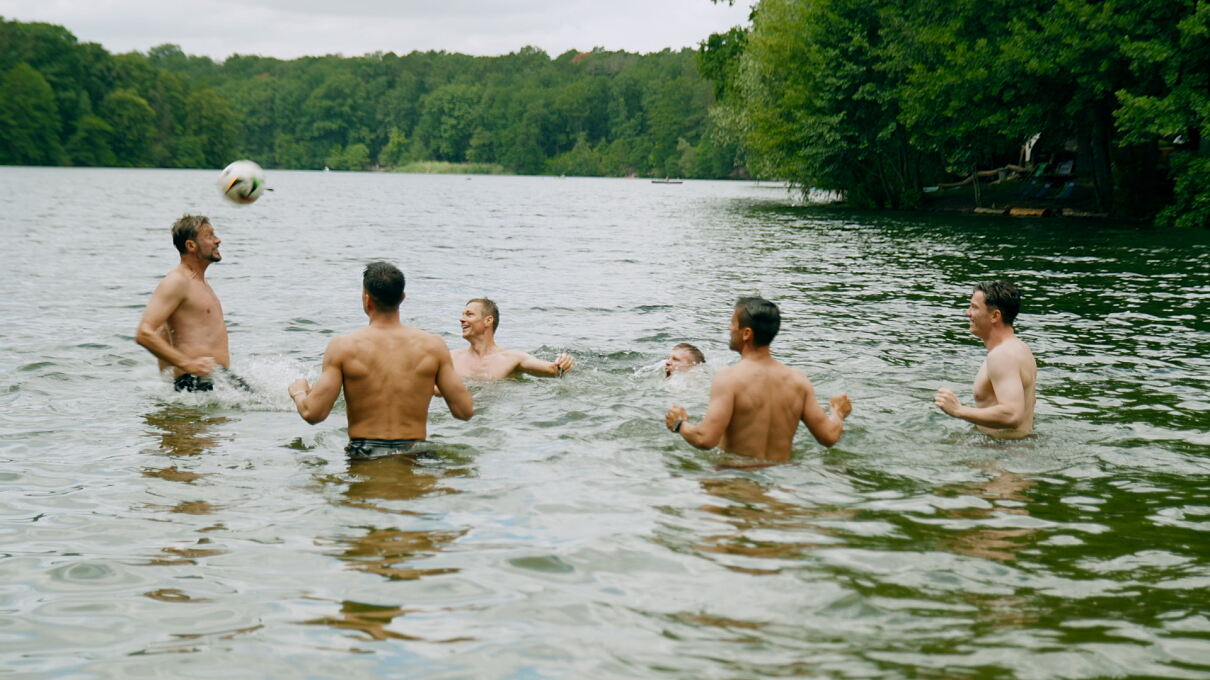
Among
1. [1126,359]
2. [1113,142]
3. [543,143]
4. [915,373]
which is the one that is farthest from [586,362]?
[543,143]

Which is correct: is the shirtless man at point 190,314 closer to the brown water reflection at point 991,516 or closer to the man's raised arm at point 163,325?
the man's raised arm at point 163,325

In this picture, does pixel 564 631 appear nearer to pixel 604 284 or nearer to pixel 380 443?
pixel 380 443

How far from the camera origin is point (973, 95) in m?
39.2

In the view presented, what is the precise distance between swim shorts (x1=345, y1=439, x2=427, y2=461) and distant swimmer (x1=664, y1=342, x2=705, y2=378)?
13.5ft

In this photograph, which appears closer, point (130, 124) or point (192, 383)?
point (192, 383)

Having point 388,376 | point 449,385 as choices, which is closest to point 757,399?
point 449,385

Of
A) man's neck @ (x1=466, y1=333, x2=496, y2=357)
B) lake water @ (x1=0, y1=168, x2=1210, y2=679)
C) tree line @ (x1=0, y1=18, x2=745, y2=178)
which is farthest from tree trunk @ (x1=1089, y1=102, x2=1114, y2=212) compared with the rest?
tree line @ (x1=0, y1=18, x2=745, y2=178)

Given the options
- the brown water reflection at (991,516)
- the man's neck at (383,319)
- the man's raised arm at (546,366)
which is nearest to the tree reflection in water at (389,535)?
the man's neck at (383,319)

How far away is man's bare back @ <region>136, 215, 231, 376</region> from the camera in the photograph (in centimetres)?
927

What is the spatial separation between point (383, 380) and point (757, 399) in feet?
7.91

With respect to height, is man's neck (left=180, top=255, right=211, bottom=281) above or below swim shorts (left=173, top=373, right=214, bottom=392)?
above

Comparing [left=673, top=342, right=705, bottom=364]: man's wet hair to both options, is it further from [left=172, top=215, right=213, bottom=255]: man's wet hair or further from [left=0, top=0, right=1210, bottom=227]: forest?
[left=0, top=0, right=1210, bottom=227]: forest

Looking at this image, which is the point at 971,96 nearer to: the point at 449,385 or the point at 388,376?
the point at 449,385

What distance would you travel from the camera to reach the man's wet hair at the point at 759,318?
699 centimetres
